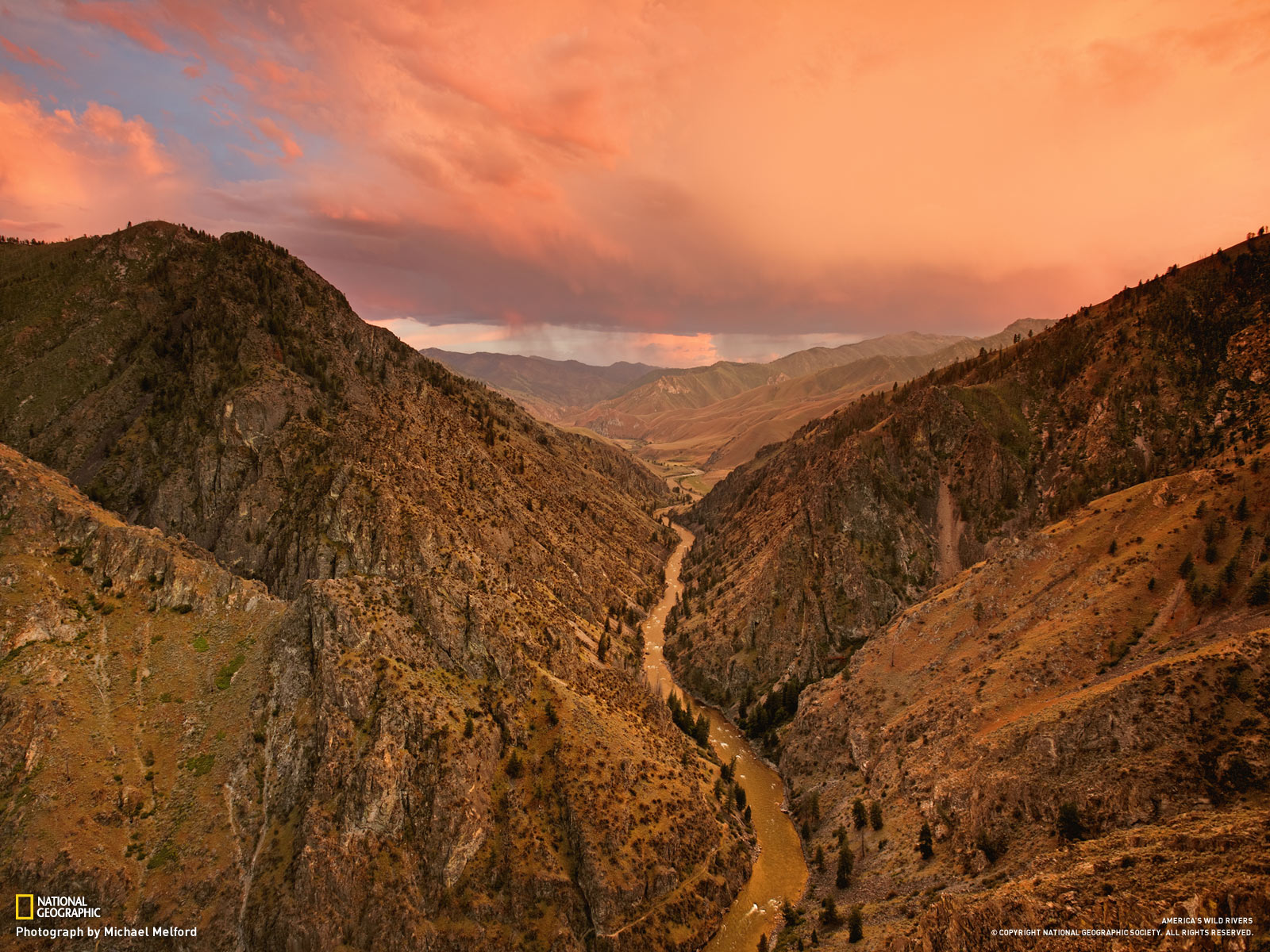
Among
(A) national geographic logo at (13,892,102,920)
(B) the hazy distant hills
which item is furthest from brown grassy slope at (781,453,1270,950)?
(A) national geographic logo at (13,892,102,920)

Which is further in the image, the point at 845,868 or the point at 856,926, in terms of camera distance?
the point at 845,868

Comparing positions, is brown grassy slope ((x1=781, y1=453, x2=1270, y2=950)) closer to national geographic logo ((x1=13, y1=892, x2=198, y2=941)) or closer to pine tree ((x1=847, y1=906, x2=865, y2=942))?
pine tree ((x1=847, y1=906, x2=865, y2=942))

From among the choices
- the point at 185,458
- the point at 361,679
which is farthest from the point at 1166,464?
the point at 185,458

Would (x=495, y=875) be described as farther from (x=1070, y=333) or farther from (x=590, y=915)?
(x=1070, y=333)

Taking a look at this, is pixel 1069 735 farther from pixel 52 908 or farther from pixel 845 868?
pixel 52 908

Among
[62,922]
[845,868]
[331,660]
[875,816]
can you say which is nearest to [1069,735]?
[875,816]

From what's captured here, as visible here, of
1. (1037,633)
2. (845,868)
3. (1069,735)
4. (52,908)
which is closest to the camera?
(52,908)

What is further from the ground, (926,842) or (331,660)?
(331,660)
